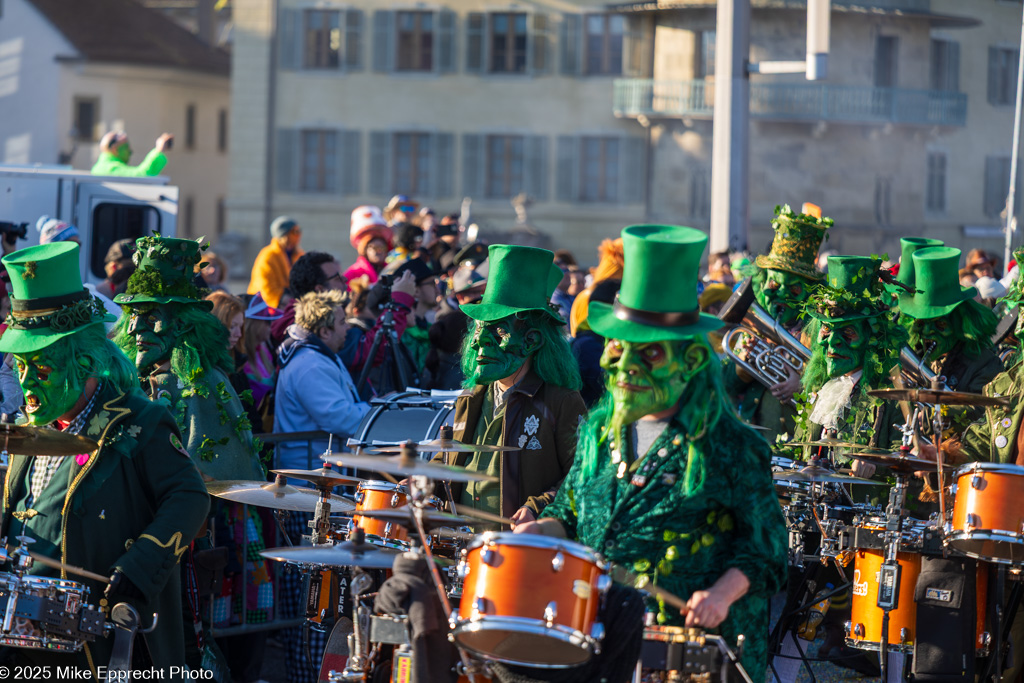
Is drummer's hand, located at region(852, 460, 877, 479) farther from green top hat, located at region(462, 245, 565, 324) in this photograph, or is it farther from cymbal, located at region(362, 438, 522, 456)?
cymbal, located at region(362, 438, 522, 456)

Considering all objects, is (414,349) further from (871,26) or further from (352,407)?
(871,26)

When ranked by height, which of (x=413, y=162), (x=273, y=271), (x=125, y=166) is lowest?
(x=273, y=271)

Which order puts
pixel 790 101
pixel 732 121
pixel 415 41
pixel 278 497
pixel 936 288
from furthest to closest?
pixel 415 41, pixel 790 101, pixel 732 121, pixel 936 288, pixel 278 497

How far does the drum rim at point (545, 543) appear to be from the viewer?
12.8 ft

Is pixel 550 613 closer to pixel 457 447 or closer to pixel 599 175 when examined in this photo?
pixel 457 447

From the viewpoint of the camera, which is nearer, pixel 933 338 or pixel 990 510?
pixel 990 510

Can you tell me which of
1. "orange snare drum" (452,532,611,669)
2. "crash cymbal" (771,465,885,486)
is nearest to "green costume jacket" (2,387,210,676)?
"orange snare drum" (452,532,611,669)

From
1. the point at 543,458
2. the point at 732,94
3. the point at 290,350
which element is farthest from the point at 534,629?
the point at 732,94

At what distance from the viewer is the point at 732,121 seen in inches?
523

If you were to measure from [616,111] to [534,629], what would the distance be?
34877 mm

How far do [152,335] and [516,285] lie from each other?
1.80m

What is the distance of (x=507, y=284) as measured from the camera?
598 cm

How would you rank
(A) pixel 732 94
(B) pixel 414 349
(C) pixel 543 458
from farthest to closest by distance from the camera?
(A) pixel 732 94, (B) pixel 414 349, (C) pixel 543 458

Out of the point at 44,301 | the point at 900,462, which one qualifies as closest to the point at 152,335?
the point at 44,301
